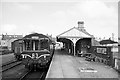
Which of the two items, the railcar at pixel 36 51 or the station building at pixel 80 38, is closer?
the railcar at pixel 36 51

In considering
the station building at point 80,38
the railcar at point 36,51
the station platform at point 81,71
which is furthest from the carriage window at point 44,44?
the station building at point 80,38

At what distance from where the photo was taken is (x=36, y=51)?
12.6 m

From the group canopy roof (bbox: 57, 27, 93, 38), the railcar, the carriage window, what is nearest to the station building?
canopy roof (bbox: 57, 27, 93, 38)

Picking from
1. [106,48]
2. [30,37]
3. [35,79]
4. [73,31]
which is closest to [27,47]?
[30,37]

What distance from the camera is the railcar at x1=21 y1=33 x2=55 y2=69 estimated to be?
41.1ft

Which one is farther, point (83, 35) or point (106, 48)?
point (83, 35)

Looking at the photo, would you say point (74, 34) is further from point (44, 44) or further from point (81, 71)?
point (81, 71)

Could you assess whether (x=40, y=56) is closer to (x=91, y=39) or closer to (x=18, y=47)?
(x=91, y=39)

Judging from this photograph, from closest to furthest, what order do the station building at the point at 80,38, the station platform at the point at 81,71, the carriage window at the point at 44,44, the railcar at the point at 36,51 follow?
the station platform at the point at 81,71
the railcar at the point at 36,51
the carriage window at the point at 44,44
the station building at the point at 80,38

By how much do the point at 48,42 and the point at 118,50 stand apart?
6.12 m

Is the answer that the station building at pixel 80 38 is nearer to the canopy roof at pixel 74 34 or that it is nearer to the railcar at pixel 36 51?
the canopy roof at pixel 74 34

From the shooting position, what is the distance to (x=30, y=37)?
13.8 m

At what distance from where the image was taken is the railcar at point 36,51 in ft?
41.1

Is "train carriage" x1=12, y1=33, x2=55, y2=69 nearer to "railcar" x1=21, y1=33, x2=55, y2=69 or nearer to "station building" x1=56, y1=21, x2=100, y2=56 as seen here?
"railcar" x1=21, y1=33, x2=55, y2=69
